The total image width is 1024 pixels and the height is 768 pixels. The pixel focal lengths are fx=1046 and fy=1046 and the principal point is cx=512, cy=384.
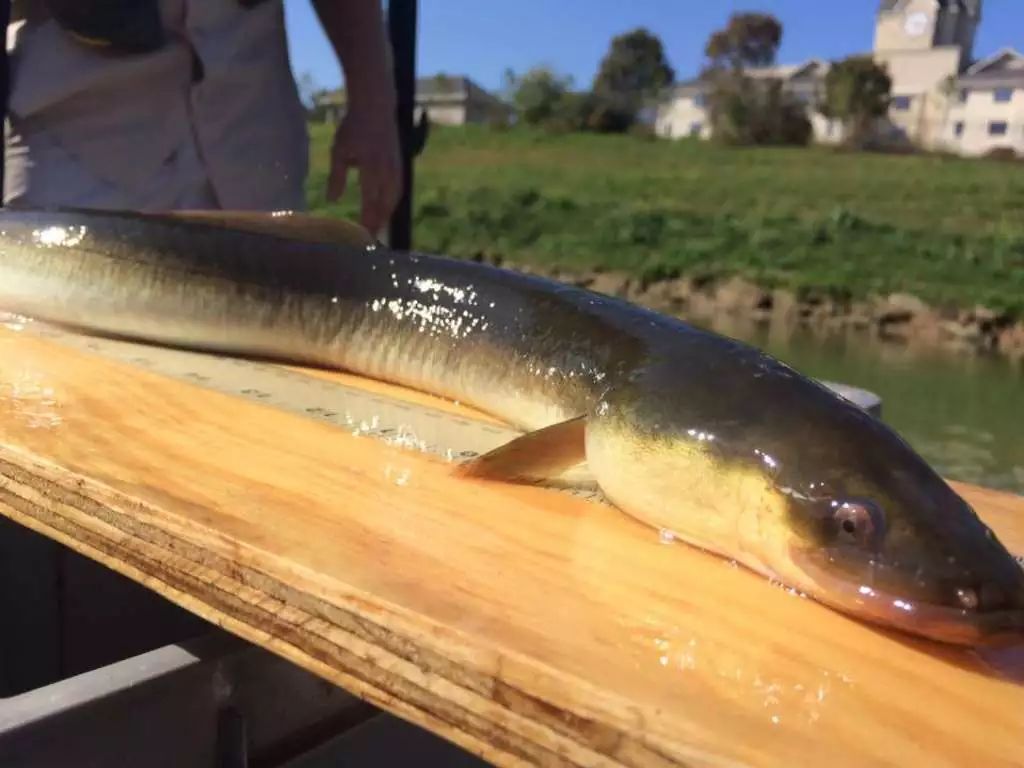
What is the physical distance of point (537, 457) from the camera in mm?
948

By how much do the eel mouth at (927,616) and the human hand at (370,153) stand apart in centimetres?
172

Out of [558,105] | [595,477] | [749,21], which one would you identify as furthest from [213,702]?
[749,21]

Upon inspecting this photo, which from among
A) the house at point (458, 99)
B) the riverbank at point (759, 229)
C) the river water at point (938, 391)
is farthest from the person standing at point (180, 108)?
the house at point (458, 99)

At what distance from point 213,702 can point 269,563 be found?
0.85 feet

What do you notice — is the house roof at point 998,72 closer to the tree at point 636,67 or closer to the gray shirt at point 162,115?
the tree at point 636,67

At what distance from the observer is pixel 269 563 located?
73cm

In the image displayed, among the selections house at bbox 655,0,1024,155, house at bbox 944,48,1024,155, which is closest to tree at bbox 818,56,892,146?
house at bbox 655,0,1024,155

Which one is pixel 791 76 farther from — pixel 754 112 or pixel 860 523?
pixel 860 523

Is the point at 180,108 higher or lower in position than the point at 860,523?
higher

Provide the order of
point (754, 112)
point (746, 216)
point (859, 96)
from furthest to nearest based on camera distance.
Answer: point (859, 96)
point (754, 112)
point (746, 216)

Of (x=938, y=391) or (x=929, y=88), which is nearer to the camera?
(x=938, y=391)

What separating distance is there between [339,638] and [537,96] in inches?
1478

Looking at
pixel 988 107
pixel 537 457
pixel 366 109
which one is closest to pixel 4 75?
pixel 366 109

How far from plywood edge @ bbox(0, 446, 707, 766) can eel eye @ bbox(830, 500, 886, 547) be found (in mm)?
244
